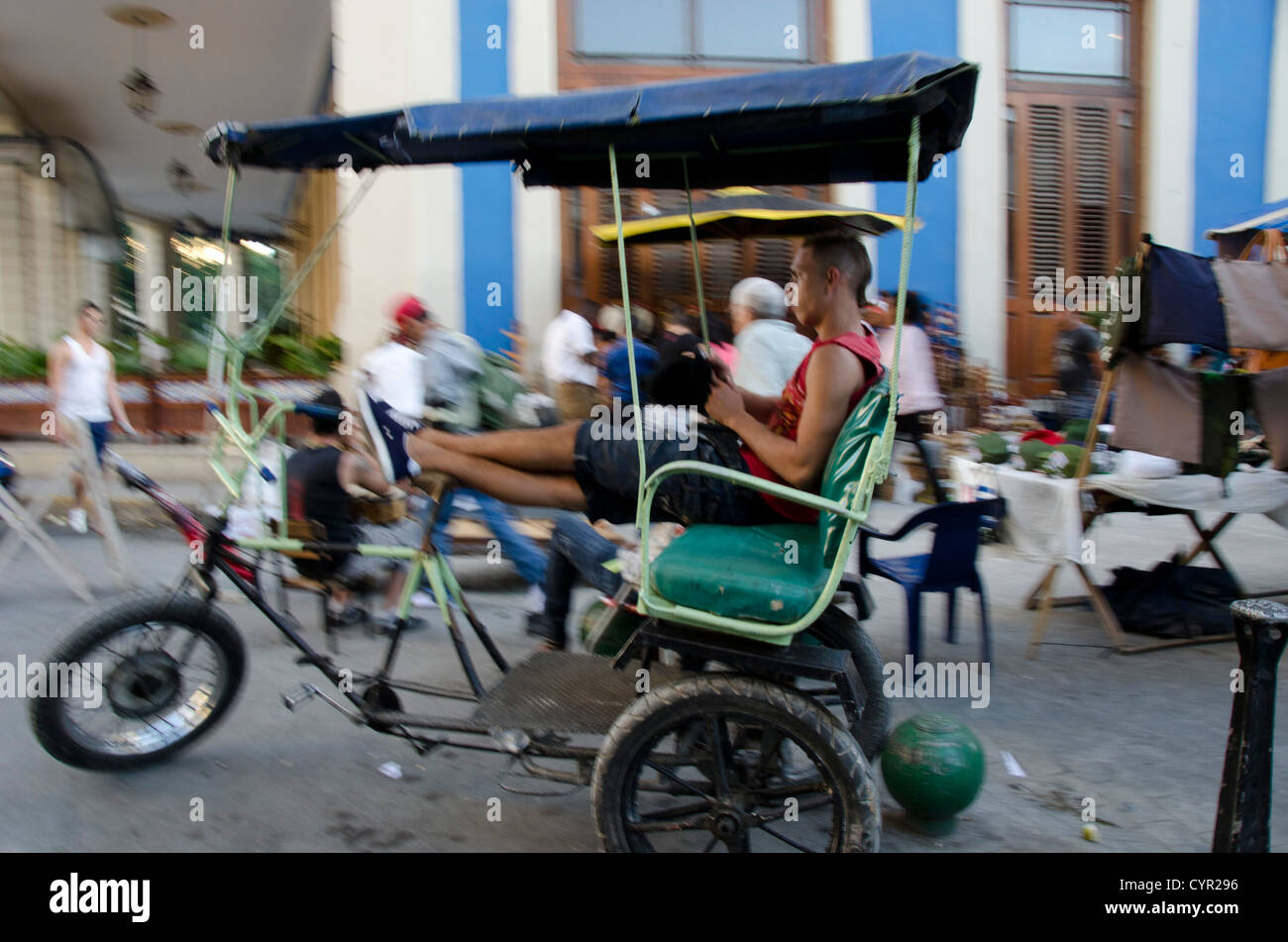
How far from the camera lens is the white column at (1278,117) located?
9977mm

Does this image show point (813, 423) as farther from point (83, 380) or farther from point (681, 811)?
point (83, 380)

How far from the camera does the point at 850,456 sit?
2.83 metres

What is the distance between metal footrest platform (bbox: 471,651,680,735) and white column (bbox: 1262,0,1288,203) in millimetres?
9961

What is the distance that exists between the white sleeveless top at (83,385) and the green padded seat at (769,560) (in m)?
5.58

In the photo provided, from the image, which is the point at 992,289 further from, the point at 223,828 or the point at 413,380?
the point at 223,828

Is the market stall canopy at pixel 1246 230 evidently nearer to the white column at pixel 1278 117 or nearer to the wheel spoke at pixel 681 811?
the white column at pixel 1278 117

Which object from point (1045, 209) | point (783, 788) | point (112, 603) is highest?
point (1045, 209)

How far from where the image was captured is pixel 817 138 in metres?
3.23

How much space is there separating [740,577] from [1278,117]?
413 inches

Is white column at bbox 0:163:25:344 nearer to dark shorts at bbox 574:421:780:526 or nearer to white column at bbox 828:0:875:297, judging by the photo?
white column at bbox 828:0:875:297

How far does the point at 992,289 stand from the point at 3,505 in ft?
28.8

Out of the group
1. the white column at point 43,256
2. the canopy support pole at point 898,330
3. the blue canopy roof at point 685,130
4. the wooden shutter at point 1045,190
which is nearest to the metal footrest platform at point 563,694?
the canopy support pole at point 898,330

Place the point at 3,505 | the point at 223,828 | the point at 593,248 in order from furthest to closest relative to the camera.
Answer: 1. the point at 593,248
2. the point at 3,505
3. the point at 223,828

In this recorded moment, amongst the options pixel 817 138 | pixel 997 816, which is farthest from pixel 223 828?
pixel 817 138
